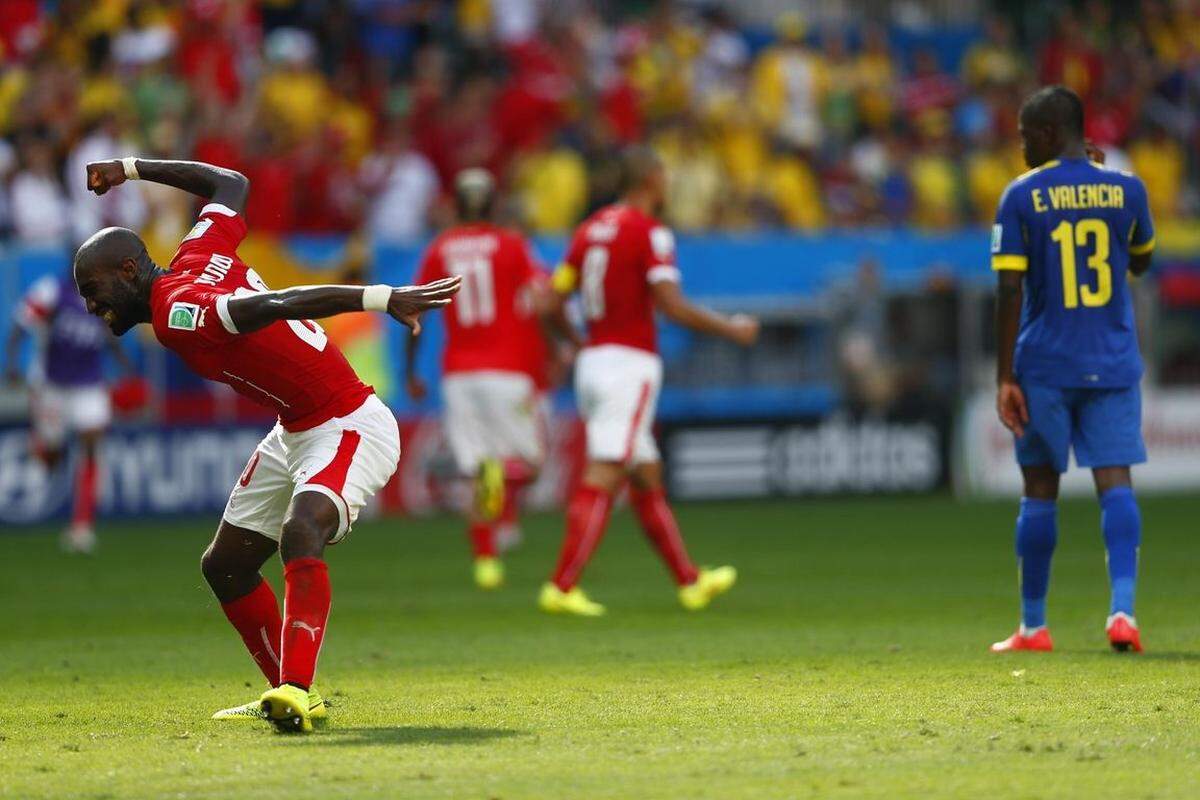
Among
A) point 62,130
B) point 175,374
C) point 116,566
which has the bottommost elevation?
point 116,566

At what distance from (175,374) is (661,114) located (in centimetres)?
716

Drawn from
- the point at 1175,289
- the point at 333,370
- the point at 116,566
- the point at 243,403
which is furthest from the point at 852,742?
the point at 1175,289

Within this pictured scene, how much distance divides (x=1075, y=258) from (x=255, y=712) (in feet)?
13.5

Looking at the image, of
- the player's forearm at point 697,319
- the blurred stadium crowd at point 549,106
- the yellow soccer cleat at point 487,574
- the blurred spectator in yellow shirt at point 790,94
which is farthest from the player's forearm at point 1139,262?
the blurred spectator in yellow shirt at point 790,94

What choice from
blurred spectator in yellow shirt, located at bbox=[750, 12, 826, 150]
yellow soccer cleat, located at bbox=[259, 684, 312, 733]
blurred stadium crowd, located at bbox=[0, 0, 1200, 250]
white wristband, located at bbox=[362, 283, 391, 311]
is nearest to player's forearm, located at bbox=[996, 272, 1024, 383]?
white wristband, located at bbox=[362, 283, 391, 311]

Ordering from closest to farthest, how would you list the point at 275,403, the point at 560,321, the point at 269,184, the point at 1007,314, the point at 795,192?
the point at 275,403, the point at 1007,314, the point at 560,321, the point at 269,184, the point at 795,192

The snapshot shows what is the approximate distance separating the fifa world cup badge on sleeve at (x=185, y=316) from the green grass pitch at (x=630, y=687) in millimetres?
1430

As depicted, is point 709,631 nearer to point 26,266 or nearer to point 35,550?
point 35,550

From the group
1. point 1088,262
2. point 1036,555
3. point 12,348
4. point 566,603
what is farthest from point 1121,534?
point 12,348

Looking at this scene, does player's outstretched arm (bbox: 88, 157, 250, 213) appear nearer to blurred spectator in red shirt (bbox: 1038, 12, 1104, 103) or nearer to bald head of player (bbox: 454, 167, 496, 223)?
bald head of player (bbox: 454, 167, 496, 223)

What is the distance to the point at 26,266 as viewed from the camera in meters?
18.5

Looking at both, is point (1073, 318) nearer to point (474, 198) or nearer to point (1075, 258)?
point (1075, 258)

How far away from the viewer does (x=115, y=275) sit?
7215 mm

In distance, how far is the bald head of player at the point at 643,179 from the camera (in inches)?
469
